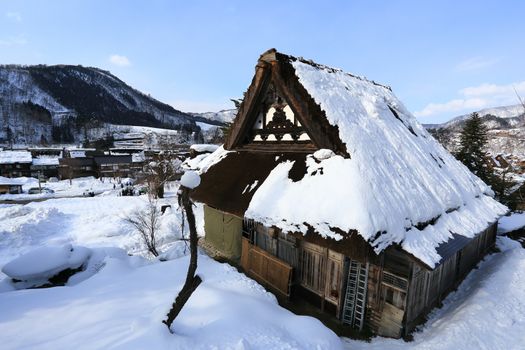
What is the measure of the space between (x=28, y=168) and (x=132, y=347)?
71.0 metres

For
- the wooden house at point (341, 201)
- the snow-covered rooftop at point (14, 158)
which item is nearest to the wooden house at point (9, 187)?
the snow-covered rooftop at point (14, 158)

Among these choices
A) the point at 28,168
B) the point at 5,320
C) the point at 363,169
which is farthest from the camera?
the point at 28,168

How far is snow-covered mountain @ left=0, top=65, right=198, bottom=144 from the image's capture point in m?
106

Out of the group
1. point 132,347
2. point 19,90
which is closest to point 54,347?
point 132,347

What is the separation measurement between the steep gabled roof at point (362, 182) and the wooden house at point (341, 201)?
3cm

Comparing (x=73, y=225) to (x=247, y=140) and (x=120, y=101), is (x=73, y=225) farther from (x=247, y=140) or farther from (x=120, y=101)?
(x=120, y=101)

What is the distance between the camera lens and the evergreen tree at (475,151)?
18.1 m

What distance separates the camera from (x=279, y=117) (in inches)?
316

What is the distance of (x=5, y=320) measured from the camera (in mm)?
4785

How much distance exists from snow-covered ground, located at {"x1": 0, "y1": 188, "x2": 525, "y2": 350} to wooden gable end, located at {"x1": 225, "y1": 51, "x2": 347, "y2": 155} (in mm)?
4059

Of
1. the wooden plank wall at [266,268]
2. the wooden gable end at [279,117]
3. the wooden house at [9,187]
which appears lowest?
the wooden house at [9,187]

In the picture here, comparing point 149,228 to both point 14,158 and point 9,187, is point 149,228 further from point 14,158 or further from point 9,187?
point 14,158

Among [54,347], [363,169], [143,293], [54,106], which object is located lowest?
[143,293]

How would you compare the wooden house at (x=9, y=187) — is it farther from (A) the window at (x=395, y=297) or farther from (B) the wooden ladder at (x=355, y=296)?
(A) the window at (x=395, y=297)
